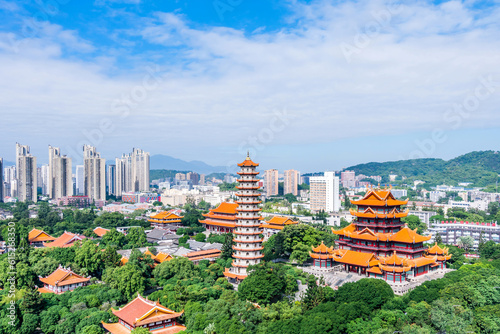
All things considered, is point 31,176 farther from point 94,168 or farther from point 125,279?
point 125,279

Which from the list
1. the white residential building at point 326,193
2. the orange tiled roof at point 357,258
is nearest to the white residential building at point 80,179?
the white residential building at point 326,193

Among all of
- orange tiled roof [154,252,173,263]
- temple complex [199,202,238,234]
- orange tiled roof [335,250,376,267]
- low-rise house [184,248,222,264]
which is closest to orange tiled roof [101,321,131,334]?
orange tiled roof [154,252,173,263]

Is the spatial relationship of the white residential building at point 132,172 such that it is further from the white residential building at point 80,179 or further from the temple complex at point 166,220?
the temple complex at point 166,220

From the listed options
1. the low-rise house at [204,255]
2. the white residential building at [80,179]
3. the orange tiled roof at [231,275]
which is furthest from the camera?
the white residential building at [80,179]

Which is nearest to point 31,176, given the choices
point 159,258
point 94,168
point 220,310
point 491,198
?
point 94,168

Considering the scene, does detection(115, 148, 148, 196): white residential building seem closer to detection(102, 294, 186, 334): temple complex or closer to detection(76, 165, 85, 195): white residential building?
detection(76, 165, 85, 195): white residential building
